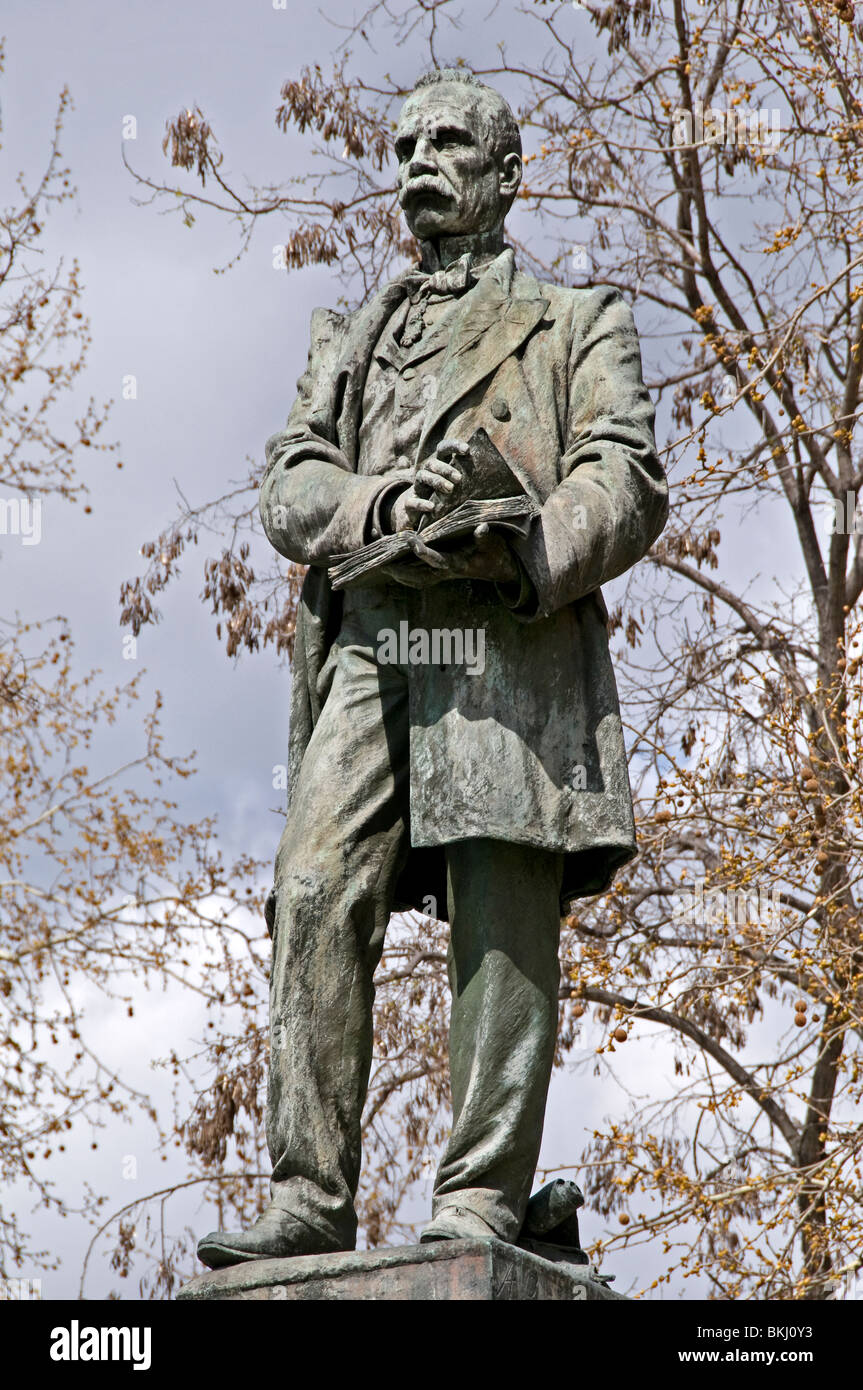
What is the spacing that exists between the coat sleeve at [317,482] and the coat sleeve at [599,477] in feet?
1.29

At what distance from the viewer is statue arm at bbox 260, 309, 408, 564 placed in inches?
185

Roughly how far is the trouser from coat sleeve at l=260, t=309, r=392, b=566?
1.27 ft

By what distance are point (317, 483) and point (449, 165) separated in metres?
0.86

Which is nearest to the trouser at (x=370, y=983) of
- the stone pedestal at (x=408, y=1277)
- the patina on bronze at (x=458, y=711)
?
the patina on bronze at (x=458, y=711)

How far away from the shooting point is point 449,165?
5.09 metres

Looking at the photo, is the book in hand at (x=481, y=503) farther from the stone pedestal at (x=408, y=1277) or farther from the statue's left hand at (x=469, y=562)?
the stone pedestal at (x=408, y=1277)

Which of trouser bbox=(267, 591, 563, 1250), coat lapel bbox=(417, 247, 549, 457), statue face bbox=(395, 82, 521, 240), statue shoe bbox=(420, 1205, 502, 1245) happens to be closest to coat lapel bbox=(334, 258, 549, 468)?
coat lapel bbox=(417, 247, 549, 457)

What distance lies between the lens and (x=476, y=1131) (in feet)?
14.6

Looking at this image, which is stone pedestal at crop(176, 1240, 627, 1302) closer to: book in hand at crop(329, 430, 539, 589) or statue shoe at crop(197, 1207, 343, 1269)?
statue shoe at crop(197, 1207, 343, 1269)

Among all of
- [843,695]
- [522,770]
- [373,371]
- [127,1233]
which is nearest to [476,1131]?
[522,770]

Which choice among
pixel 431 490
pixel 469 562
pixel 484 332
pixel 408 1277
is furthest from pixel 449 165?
pixel 408 1277
